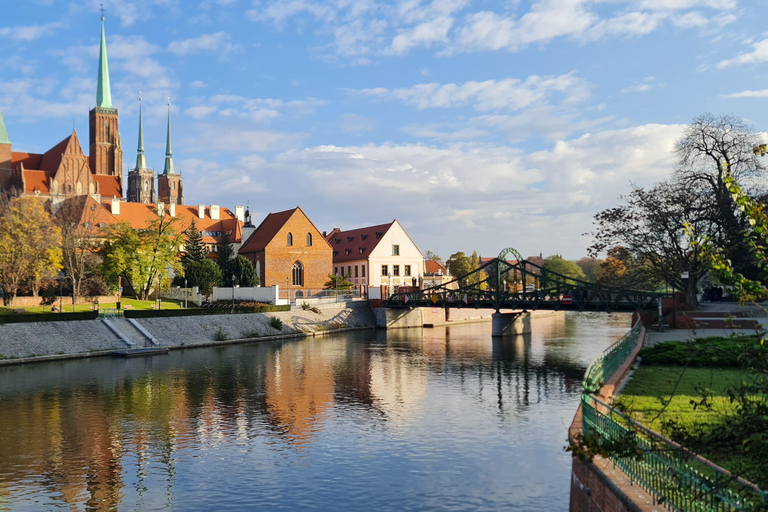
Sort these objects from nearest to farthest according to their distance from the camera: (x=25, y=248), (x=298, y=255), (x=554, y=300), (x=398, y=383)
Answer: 1. (x=398, y=383)
2. (x=25, y=248)
3. (x=554, y=300)
4. (x=298, y=255)

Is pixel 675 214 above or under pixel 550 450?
above

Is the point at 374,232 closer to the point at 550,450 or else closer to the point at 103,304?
the point at 103,304

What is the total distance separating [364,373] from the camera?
34.9 metres

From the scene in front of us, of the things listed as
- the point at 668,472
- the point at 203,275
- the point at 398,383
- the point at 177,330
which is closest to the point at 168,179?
the point at 203,275

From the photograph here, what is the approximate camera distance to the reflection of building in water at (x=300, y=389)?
75.5ft

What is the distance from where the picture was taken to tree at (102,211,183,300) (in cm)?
6116

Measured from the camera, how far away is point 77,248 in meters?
60.3

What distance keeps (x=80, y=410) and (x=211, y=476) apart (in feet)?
35.1

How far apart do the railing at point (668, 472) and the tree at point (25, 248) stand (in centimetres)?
4859

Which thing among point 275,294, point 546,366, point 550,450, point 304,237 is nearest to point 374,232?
point 304,237

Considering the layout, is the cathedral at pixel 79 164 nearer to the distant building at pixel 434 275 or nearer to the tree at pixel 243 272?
the tree at pixel 243 272

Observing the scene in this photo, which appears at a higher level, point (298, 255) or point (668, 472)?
point (298, 255)

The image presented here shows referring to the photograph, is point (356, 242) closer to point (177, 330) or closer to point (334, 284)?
point (334, 284)

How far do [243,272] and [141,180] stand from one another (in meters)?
107
